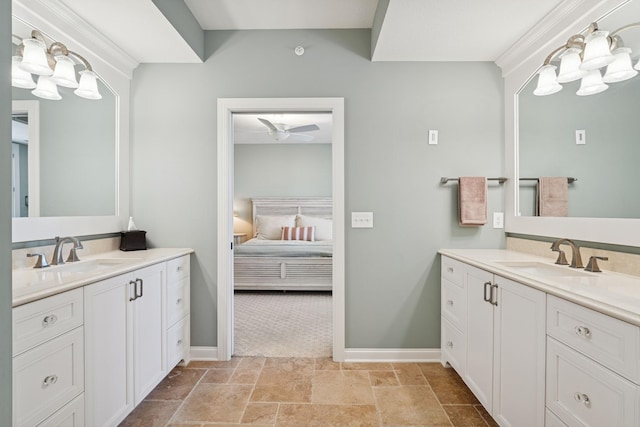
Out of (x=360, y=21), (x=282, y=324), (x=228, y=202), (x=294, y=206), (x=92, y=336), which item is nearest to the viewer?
(x=92, y=336)

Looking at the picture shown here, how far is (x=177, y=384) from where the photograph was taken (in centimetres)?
218

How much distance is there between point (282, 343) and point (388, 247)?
132 centimetres

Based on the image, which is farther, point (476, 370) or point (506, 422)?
point (476, 370)

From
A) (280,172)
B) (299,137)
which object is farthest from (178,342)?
(280,172)

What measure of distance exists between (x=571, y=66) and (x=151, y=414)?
3.20 metres

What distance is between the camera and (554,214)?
2035mm

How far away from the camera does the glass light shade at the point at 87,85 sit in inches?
79.5

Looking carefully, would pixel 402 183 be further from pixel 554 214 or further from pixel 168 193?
pixel 168 193

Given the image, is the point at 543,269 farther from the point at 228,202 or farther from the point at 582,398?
the point at 228,202

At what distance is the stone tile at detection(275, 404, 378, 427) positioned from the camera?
1.79m

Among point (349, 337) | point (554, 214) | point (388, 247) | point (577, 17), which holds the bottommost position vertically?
point (349, 337)

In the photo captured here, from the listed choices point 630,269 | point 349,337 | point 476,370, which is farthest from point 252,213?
point 630,269
